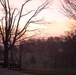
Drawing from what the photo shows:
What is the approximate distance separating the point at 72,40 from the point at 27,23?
26364mm

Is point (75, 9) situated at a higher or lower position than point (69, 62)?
higher

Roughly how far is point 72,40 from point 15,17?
27390mm

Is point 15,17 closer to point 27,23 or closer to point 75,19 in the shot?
point 27,23

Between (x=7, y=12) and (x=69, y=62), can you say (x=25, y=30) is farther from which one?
(x=69, y=62)

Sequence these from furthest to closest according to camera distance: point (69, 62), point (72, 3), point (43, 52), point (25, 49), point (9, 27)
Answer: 1. point (43, 52)
2. point (69, 62)
3. point (25, 49)
4. point (9, 27)
5. point (72, 3)

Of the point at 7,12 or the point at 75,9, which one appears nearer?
the point at 75,9

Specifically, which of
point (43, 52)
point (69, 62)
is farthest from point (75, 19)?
point (43, 52)

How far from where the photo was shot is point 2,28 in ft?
146

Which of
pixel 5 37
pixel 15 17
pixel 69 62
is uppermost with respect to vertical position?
pixel 15 17

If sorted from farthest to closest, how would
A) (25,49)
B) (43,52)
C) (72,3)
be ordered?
(43,52) < (25,49) < (72,3)

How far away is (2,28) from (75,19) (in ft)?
78.4

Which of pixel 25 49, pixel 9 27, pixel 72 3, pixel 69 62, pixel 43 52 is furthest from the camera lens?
pixel 43 52

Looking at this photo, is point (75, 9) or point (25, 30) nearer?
point (75, 9)

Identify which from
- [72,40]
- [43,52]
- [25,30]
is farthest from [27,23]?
[43,52]
